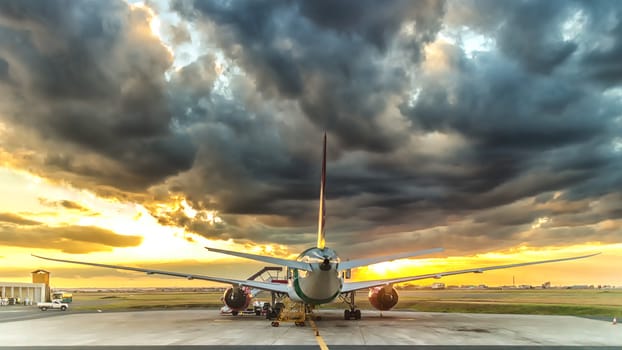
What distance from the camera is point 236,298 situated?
33.9m

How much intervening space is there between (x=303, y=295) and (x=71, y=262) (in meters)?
14.5

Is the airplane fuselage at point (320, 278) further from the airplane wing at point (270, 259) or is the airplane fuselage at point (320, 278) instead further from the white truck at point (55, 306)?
the white truck at point (55, 306)

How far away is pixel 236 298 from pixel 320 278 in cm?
1130

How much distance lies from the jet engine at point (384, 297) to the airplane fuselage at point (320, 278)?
290 inches

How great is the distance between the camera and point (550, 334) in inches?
852

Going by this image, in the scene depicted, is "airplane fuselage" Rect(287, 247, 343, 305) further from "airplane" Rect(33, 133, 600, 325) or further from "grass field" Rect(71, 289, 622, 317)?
"grass field" Rect(71, 289, 622, 317)

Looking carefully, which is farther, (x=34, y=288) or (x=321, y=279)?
(x=34, y=288)

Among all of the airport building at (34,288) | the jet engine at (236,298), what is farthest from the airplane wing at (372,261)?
the airport building at (34,288)

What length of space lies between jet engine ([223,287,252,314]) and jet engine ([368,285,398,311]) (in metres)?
9.38

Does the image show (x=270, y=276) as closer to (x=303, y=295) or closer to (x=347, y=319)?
(x=347, y=319)

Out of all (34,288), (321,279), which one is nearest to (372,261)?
(321,279)

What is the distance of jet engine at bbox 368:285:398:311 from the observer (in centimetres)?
3331

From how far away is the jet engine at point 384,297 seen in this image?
1312 inches

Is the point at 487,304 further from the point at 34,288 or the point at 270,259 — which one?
the point at 34,288
